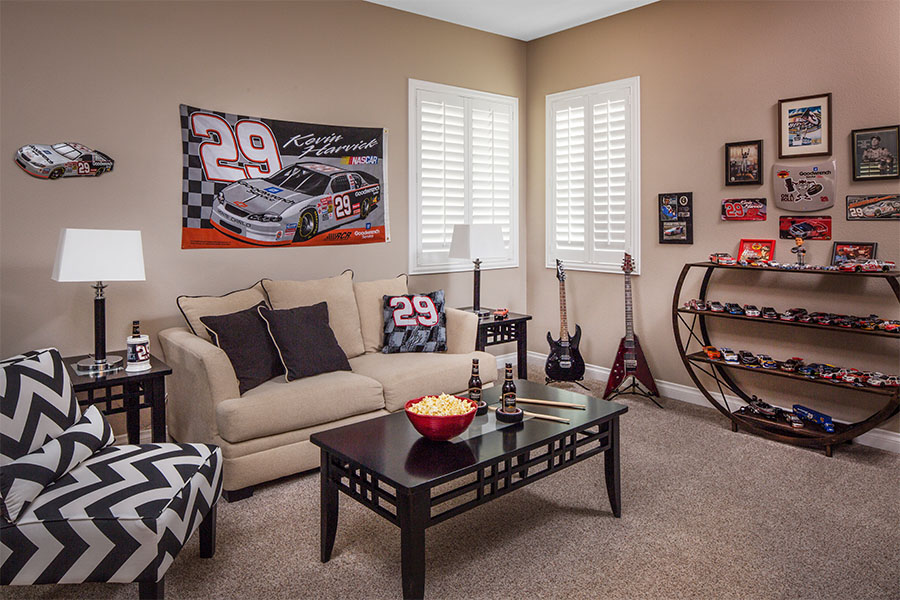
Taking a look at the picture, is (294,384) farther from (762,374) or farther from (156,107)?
(762,374)

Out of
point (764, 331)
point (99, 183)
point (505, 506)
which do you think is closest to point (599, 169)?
point (764, 331)

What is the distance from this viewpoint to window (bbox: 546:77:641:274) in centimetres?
472

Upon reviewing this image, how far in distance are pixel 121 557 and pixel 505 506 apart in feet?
5.32

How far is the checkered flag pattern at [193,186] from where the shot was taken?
12.0ft

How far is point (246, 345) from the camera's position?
128 inches

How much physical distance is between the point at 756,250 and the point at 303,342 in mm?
2924

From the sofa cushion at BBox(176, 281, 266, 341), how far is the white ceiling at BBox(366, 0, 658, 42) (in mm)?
2359

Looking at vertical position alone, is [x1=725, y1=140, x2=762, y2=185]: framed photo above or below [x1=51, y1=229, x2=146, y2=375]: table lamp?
above

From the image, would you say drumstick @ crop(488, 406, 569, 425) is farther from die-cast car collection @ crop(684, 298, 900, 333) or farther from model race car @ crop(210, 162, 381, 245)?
model race car @ crop(210, 162, 381, 245)

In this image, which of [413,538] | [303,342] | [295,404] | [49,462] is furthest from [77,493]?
[303,342]

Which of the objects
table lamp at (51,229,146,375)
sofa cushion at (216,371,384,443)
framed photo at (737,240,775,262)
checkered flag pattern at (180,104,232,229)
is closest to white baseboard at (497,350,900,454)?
framed photo at (737,240,775,262)

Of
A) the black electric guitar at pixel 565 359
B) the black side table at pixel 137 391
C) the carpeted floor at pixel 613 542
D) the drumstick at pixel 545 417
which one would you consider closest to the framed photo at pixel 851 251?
the carpeted floor at pixel 613 542

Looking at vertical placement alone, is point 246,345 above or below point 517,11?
below

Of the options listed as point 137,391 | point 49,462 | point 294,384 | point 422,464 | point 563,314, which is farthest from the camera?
point 563,314
